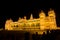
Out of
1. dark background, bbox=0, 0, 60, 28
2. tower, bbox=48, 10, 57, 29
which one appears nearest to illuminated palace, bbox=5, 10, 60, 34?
tower, bbox=48, 10, 57, 29

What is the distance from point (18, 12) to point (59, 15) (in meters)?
1.37

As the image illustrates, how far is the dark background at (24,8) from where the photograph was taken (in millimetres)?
3811

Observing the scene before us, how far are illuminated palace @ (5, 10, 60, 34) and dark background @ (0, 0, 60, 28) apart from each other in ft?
0.80

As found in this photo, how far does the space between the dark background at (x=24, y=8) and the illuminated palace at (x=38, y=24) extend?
0.80ft

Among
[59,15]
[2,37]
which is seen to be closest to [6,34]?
[2,37]

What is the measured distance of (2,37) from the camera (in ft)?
10.9

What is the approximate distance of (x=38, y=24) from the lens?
368 centimetres

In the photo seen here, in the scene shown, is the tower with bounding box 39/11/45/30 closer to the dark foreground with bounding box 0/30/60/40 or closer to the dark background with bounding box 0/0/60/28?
the dark background with bounding box 0/0/60/28

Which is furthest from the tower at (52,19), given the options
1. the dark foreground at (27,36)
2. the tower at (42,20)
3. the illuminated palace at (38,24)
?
the dark foreground at (27,36)

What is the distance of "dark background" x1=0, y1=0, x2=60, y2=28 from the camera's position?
381 centimetres

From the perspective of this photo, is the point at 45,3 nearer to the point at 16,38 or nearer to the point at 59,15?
the point at 59,15

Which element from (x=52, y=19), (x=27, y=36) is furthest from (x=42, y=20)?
(x=27, y=36)

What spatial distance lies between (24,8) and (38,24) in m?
0.83

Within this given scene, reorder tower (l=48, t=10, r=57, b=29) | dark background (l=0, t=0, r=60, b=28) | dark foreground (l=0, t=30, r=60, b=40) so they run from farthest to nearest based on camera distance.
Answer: dark background (l=0, t=0, r=60, b=28) < tower (l=48, t=10, r=57, b=29) < dark foreground (l=0, t=30, r=60, b=40)
